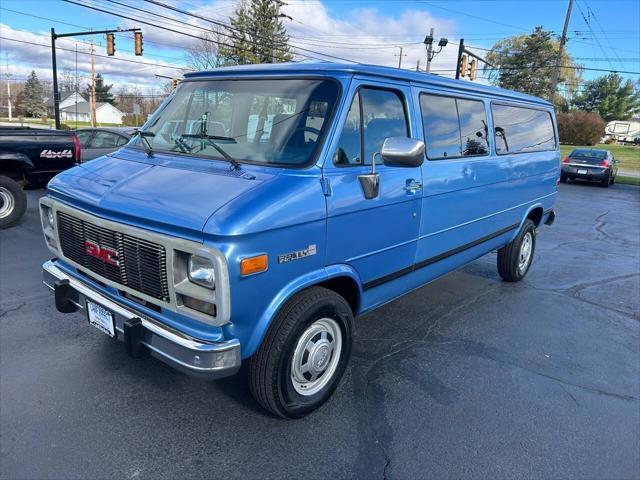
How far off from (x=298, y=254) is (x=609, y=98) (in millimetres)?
84071

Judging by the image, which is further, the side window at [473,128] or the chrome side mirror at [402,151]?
the side window at [473,128]

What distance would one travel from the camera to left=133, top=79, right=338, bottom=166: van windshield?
301cm

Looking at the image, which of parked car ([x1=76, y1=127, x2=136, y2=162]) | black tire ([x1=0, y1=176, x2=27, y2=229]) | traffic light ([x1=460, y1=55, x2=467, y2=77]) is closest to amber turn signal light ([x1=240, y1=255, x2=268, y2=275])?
black tire ([x1=0, y1=176, x2=27, y2=229])

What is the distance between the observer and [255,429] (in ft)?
9.71

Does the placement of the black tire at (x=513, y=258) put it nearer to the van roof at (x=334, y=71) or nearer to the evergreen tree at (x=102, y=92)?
the van roof at (x=334, y=71)

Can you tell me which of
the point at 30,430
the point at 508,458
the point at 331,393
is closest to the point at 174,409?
the point at 30,430

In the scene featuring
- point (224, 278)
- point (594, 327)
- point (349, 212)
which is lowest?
point (594, 327)

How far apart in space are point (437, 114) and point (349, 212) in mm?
1556

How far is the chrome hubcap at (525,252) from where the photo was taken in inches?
244

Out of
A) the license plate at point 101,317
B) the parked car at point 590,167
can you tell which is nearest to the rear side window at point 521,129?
the license plate at point 101,317

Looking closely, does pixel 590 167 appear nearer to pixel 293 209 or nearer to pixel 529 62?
pixel 293 209

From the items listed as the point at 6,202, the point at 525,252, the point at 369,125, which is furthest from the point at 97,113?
the point at 369,125

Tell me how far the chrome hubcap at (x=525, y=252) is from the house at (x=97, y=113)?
326ft

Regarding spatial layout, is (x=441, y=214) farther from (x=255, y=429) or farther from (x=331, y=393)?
(x=255, y=429)
